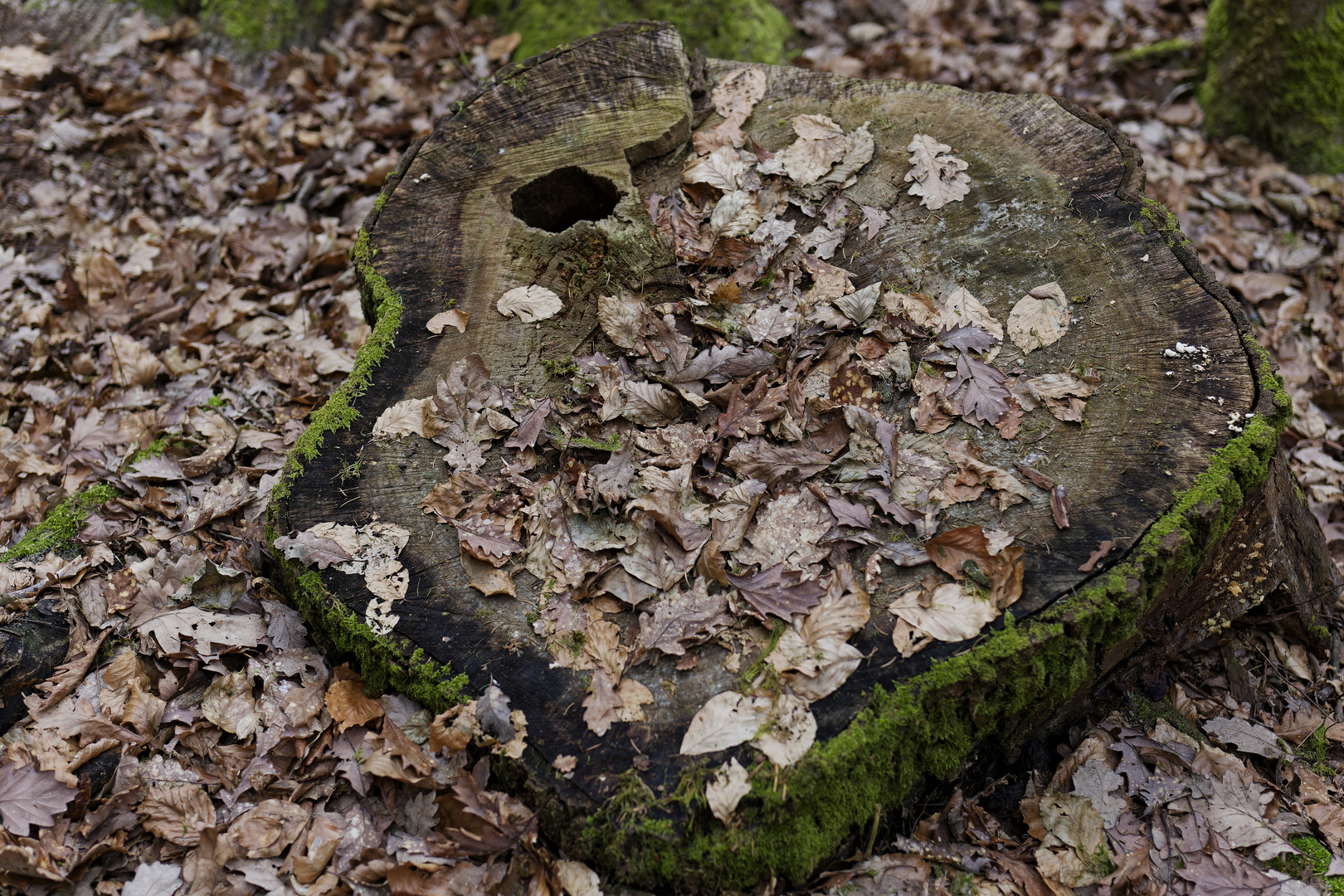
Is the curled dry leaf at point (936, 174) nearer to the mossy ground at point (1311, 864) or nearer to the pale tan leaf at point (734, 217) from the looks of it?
the pale tan leaf at point (734, 217)

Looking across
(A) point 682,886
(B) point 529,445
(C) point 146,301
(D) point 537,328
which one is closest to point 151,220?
(C) point 146,301

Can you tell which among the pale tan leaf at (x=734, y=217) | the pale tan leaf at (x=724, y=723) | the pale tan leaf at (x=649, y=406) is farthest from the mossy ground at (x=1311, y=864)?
the pale tan leaf at (x=734, y=217)

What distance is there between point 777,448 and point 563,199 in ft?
5.59

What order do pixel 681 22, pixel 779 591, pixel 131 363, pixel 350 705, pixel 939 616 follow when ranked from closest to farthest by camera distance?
pixel 939 616, pixel 779 591, pixel 350 705, pixel 131 363, pixel 681 22

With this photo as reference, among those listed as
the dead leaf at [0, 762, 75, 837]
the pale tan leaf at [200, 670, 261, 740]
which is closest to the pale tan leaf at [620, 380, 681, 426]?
the pale tan leaf at [200, 670, 261, 740]

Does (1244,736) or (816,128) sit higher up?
(816,128)

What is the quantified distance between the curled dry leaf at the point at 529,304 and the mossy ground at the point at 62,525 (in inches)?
73.3

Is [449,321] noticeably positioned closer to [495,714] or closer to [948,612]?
[495,714]

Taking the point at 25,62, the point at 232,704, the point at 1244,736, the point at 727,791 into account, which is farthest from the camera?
the point at 25,62

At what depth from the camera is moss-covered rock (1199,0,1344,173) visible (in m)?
5.05

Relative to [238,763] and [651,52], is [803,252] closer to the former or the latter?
[651,52]

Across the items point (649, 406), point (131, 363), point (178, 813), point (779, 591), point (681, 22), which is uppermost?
point (681, 22)

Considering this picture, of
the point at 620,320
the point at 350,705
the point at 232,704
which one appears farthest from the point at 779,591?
the point at 232,704

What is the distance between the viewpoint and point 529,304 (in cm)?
321
